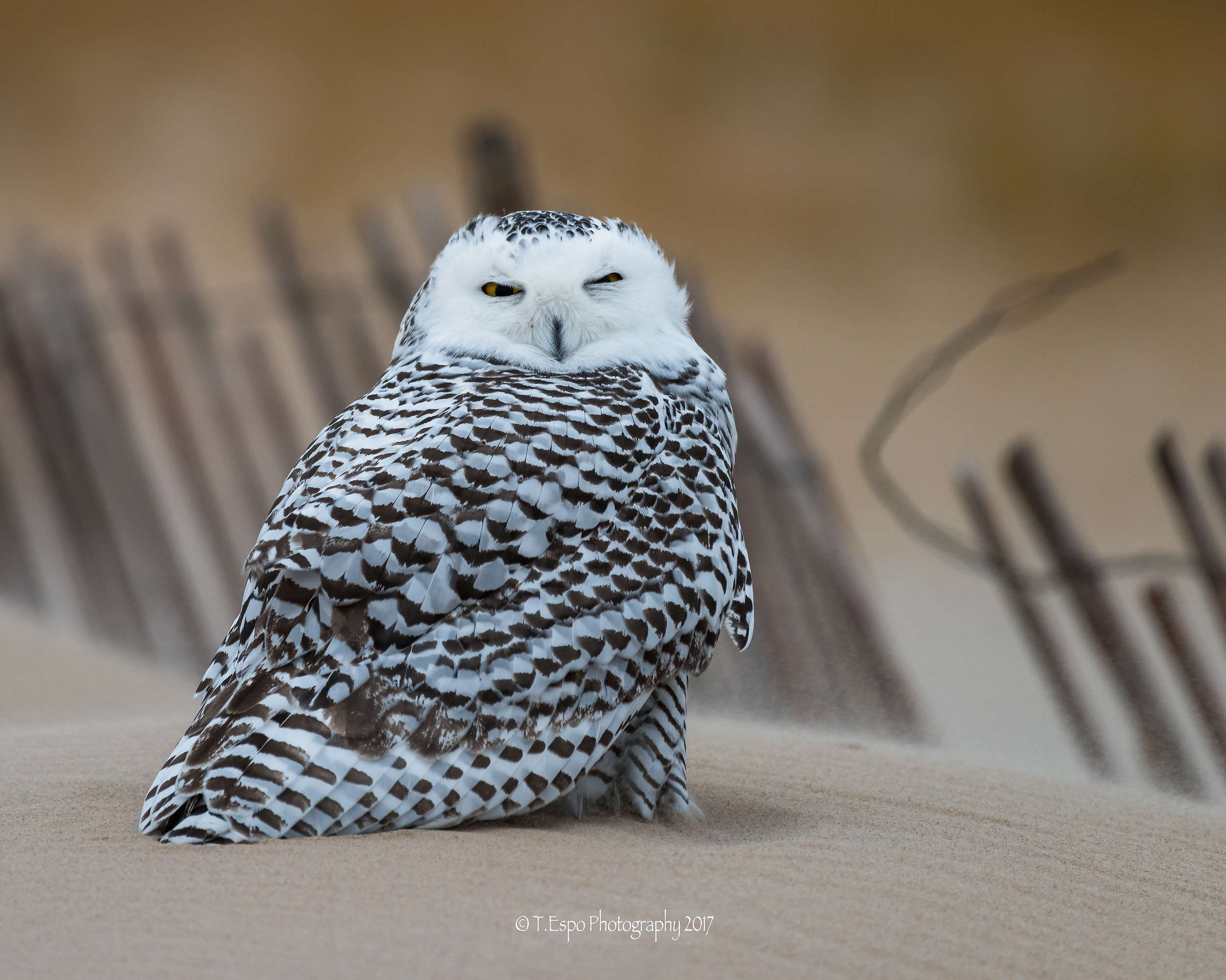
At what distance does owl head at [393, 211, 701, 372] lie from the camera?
6.20ft

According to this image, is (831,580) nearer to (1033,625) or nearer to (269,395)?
(1033,625)

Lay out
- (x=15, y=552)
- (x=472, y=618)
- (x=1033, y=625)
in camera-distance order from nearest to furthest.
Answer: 1. (x=472, y=618)
2. (x=1033, y=625)
3. (x=15, y=552)


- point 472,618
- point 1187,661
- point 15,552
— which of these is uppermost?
point 15,552

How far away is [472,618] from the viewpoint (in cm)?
153

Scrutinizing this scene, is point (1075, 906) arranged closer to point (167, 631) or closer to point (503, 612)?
point (503, 612)

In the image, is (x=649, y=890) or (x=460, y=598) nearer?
(x=649, y=890)

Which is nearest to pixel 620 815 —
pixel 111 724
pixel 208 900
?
pixel 208 900

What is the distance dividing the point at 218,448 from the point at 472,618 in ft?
7.56

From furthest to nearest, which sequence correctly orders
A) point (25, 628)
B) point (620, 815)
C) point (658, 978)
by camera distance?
1. point (25, 628)
2. point (620, 815)
3. point (658, 978)

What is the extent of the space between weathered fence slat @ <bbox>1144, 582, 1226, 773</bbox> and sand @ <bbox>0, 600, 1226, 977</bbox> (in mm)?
771

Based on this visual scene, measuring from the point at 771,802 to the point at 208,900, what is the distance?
3.06 feet

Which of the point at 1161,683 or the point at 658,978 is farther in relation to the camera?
the point at 1161,683

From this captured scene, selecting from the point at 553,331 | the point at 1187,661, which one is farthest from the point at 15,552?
the point at 1187,661

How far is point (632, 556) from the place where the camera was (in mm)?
1617
